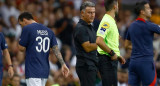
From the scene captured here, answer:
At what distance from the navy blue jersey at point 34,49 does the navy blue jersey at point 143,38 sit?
196 centimetres

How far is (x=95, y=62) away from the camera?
895 cm

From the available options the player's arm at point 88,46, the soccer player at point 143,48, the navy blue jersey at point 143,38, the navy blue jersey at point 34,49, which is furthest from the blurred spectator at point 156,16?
the navy blue jersey at point 34,49

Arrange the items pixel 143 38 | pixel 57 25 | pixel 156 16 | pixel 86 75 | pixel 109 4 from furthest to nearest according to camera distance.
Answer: pixel 156 16 < pixel 57 25 < pixel 143 38 < pixel 109 4 < pixel 86 75

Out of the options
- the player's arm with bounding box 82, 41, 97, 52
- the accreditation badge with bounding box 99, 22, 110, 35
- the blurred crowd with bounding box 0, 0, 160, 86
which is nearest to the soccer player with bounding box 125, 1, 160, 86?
the accreditation badge with bounding box 99, 22, 110, 35

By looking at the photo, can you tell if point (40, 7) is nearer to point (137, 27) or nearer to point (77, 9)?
point (77, 9)

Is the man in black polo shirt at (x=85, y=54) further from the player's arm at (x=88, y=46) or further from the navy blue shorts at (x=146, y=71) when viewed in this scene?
the navy blue shorts at (x=146, y=71)

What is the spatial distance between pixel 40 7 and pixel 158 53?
493 centimetres

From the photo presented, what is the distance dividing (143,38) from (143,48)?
0.21 m

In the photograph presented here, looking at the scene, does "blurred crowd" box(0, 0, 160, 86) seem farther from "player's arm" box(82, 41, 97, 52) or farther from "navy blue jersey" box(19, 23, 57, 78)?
"player's arm" box(82, 41, 97, 52)

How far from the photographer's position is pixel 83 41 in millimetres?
8797

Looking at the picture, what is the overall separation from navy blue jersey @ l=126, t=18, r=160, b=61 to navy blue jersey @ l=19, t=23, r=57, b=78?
77.0 inches

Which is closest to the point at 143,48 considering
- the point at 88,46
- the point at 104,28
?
the point at 104,28

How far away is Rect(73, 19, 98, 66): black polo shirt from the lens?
8.84 m

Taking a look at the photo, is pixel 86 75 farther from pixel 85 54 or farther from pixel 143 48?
pixel 143 48
